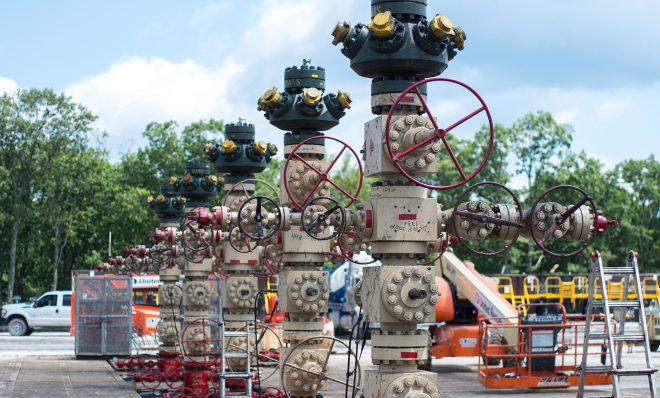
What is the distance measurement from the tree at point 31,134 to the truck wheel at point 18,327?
465 inches

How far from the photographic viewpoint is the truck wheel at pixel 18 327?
1796 inches

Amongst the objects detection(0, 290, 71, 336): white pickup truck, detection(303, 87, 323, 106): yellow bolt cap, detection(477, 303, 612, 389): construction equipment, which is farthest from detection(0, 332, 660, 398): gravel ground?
detection(303, 87, 323, 106): yellow bolt cap

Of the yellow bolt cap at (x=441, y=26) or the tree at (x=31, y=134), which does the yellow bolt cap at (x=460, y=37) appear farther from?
the tree at (x=31, y=134)

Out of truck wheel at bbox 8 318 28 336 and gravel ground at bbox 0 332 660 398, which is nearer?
gravel ground at bbox 0 332 660 398

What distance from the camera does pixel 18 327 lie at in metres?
45.9

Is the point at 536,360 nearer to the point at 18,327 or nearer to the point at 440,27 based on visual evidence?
the point at 440,27

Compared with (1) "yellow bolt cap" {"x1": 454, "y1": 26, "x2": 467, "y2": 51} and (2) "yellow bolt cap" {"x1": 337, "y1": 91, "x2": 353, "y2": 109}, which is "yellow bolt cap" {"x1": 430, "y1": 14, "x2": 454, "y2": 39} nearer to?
(1) "yellow bolt cap" {"x1": 454, "y1": 26, "x2": 467, "y2": 51}

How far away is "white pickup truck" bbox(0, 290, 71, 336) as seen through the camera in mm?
45688

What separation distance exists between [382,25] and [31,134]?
48138mm

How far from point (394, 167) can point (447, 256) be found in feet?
49.5

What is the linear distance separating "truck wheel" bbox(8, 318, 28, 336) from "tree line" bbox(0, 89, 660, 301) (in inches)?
471

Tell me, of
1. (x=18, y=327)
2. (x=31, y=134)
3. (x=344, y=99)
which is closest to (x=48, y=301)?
(x=18, y=327)

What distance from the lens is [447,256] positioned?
87.9 feet

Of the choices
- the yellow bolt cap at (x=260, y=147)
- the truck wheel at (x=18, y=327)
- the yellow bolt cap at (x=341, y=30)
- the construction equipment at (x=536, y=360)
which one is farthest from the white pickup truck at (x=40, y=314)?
the yellow bolt cap at (x=341, y=30)
